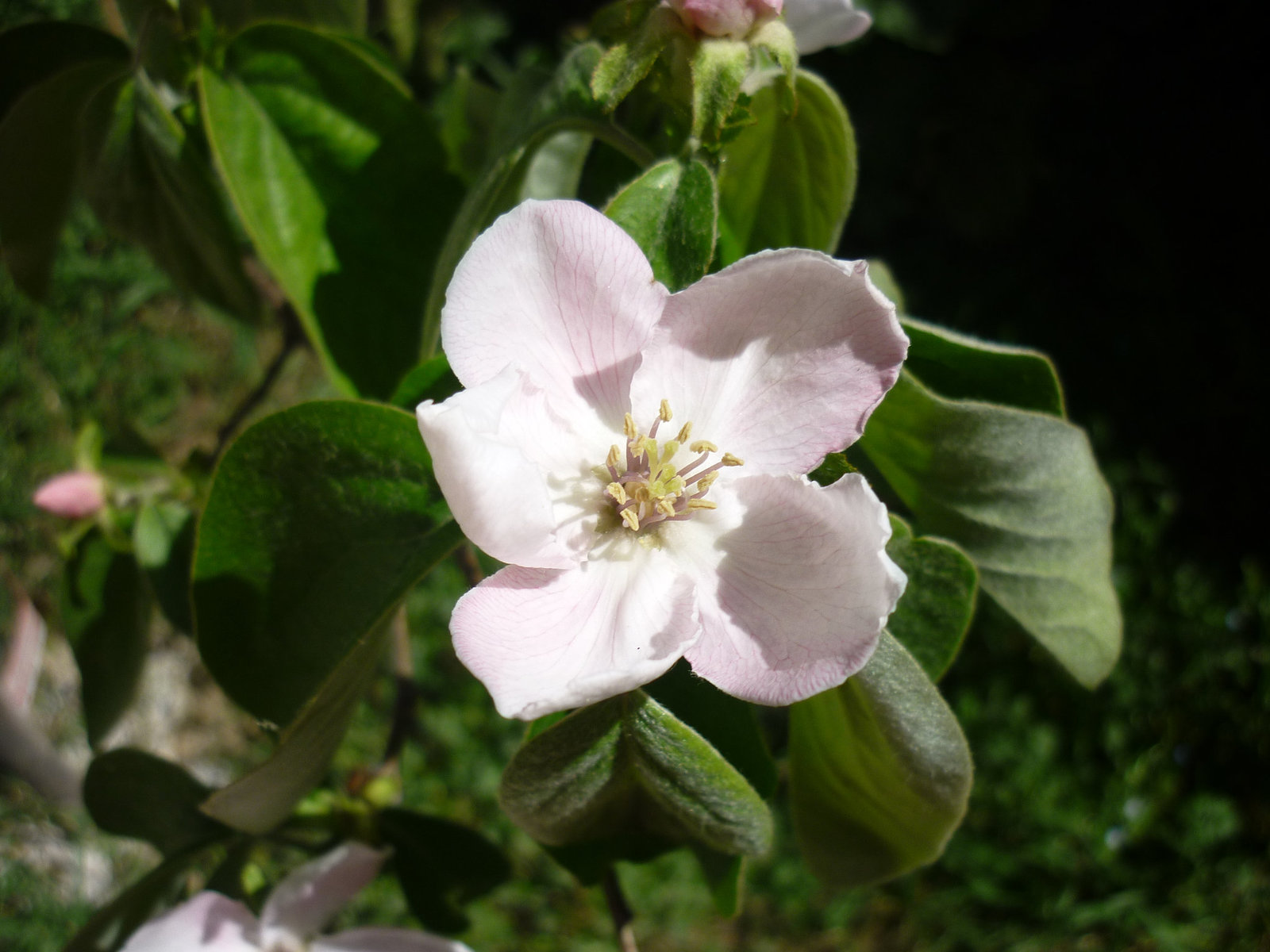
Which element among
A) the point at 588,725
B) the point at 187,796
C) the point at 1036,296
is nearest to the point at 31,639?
the point at 187,796

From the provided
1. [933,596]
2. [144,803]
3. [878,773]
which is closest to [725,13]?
[933,596]

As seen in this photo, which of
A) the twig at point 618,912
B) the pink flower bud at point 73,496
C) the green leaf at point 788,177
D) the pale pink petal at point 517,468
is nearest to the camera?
the pale pink petal at point 517,468

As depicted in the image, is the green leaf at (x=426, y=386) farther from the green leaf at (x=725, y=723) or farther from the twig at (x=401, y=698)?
the twig at (x=401, y=698)

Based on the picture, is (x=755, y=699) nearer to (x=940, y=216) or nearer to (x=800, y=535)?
(x=800, y=535)

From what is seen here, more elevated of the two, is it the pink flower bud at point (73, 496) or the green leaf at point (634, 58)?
the green leaf at point (634, 58)

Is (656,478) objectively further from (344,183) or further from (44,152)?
(44,152)

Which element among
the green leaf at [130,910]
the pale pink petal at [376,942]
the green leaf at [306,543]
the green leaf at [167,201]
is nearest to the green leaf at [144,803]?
the green leaf at [130,910]
